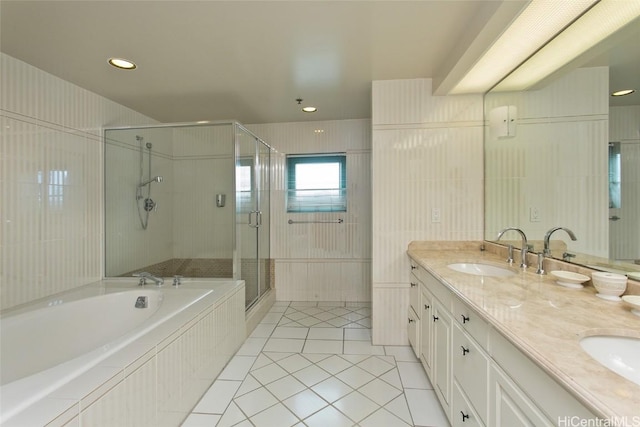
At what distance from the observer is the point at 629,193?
1.16m

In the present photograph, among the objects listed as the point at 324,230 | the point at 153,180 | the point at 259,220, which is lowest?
the point at 324,230

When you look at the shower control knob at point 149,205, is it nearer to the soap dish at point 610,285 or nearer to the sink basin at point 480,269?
the sink basin at point 480,269

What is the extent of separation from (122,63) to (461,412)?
3.01m

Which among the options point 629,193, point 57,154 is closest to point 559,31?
point 629,193

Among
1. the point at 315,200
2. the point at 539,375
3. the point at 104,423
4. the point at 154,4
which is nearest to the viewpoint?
the point at 539,375

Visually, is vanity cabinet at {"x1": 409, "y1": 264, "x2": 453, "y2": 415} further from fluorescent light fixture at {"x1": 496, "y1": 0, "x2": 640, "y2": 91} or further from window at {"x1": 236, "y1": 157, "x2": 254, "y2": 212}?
window at {"x1": 236, "y1": 157, "x2": 254, "y2": 212}

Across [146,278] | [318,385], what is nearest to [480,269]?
→ [318,385]

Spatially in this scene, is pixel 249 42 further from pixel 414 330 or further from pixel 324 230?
pixel 414 330

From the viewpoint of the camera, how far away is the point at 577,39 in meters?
1.41

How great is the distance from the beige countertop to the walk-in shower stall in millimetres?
1983

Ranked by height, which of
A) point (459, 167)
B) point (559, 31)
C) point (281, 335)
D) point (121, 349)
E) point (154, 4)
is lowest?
point (281, 335)

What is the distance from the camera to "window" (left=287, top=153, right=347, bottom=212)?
11.4ft

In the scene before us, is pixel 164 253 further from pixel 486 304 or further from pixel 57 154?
pixel 486 304

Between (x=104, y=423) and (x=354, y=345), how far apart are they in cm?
181
